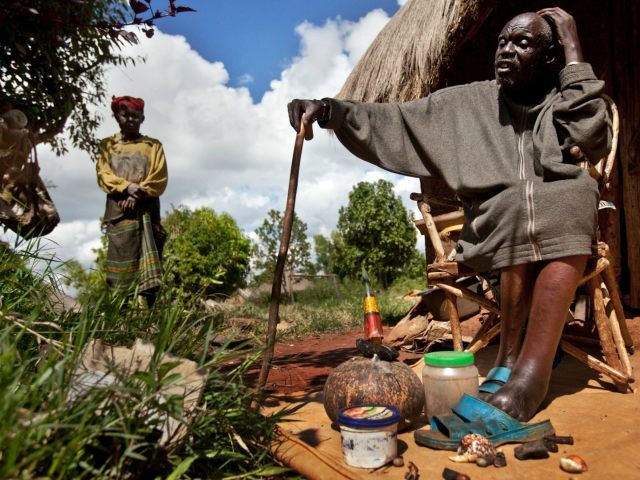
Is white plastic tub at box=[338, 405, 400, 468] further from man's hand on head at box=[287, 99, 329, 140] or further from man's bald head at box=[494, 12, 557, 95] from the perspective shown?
man's bald head at box=[494, 12, 557, 95]

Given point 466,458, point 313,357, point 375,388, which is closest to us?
point 466,458

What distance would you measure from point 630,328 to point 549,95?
1.96 m

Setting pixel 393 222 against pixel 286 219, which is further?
pixel 393 222

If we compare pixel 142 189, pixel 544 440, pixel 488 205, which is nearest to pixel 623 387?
pixel 544 440

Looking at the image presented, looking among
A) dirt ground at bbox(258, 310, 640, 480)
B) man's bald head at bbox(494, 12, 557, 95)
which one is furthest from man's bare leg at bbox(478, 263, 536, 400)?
man's bald head at bbox(494, 12, 557, 95)

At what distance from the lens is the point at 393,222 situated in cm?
1387

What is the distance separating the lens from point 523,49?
234cm

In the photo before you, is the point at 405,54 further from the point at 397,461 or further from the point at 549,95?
the point at 397,461

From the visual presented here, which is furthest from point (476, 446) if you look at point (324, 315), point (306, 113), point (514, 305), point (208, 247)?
point (208, 247)

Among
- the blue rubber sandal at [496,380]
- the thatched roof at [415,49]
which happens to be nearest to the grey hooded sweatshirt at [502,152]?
the blue rubber sandal at [496,380]

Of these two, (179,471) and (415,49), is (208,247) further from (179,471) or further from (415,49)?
(179,471)

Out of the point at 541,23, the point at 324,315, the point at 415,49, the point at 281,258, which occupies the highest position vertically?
the point at 415,49

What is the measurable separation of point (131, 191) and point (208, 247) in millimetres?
5540

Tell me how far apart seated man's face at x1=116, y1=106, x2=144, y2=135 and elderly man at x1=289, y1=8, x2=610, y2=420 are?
2.11 meters
